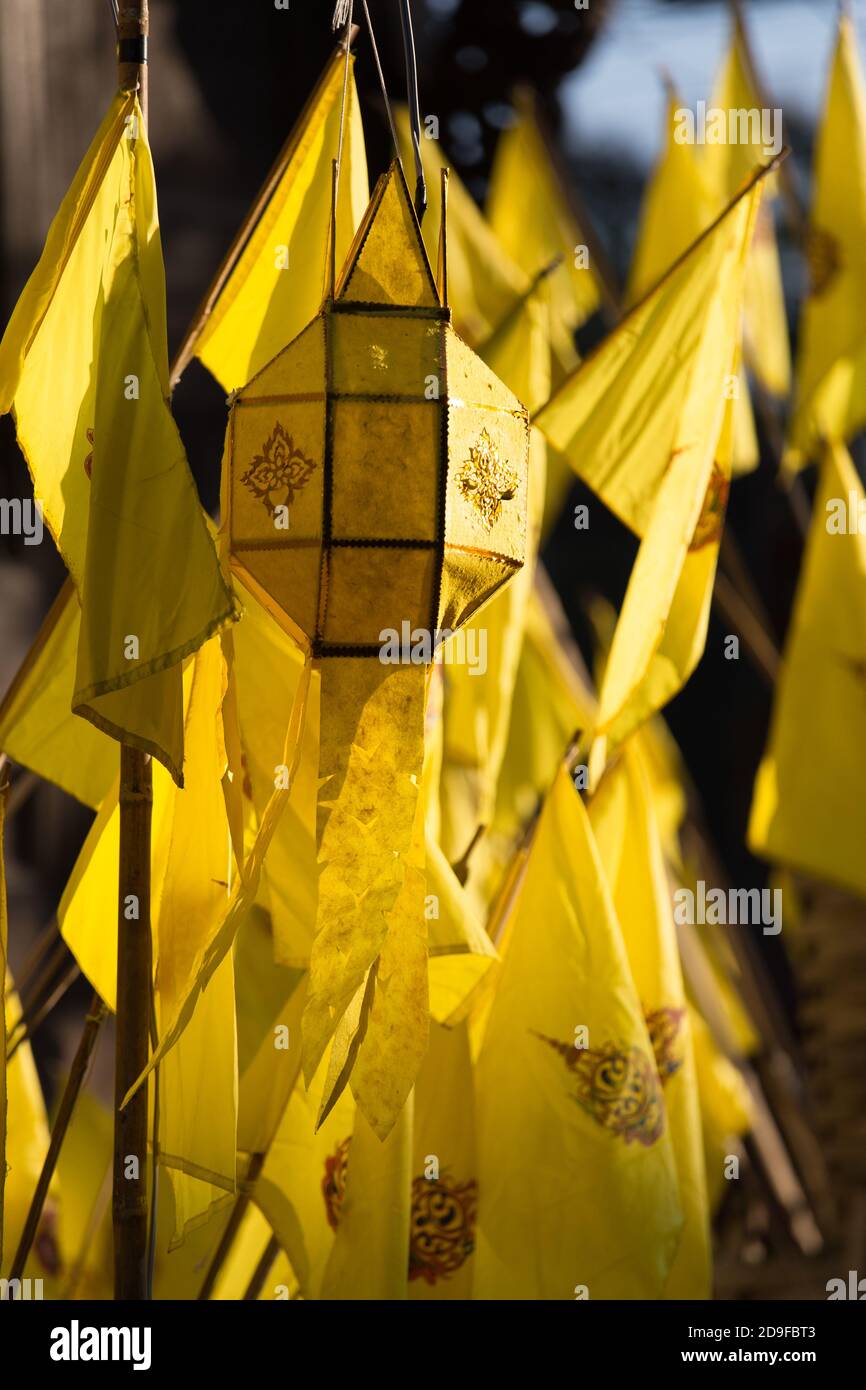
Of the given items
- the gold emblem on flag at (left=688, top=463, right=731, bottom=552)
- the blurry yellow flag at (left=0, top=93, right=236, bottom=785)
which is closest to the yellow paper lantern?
the blurry yellow flag at (left=0, top=93, right=236, bottom=785)

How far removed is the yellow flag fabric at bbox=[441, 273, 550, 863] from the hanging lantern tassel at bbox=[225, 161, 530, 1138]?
1.30 metres

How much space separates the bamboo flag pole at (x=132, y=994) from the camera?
8.57 ft

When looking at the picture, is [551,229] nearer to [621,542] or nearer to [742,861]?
[621,542]

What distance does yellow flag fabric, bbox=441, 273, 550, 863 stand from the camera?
397 cm

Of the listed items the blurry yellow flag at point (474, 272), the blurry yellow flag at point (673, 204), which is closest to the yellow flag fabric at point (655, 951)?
the blurry yellow flag at point (474, 272)

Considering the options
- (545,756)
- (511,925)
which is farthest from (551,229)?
(511,925)

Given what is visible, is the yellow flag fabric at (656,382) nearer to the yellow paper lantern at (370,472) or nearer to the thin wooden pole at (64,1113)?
the yellow paper lantern at (370,472)

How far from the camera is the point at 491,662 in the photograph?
408 centimetres

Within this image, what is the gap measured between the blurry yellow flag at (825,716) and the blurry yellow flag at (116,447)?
2.35 m

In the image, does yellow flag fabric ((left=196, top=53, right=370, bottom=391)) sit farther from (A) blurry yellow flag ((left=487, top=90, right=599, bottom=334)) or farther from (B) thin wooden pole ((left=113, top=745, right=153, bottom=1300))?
(A) blurry yellow flag ((left=487, top=90, right=599, bottom=334))

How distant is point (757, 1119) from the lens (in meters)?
4.45

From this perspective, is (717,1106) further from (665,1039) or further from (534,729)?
(534,729)

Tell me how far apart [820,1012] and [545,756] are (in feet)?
3.46

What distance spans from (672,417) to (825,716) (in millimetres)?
1518
